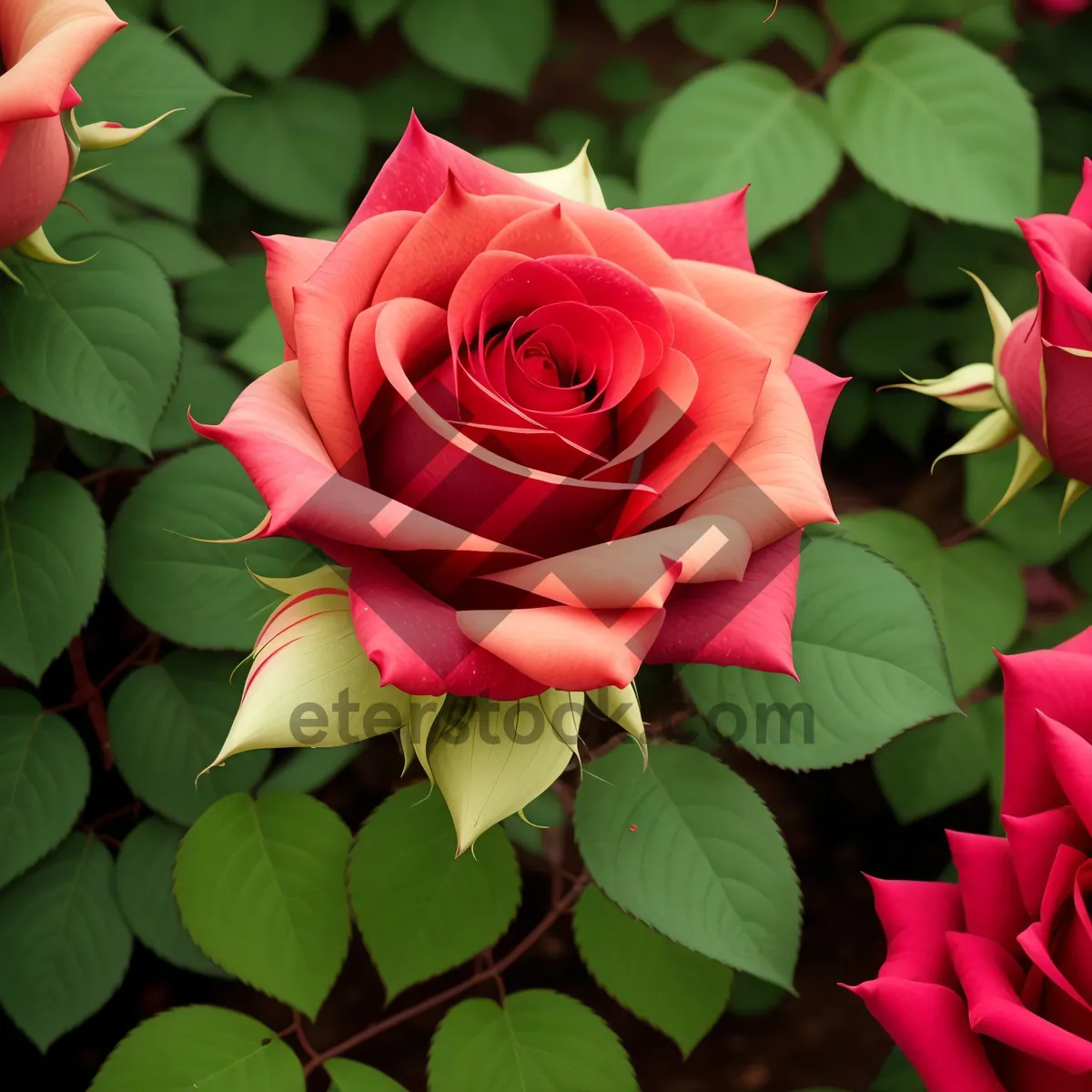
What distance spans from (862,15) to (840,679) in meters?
0.57

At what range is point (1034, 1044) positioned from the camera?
1.50 ft

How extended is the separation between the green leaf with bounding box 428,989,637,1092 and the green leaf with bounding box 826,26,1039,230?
61cm

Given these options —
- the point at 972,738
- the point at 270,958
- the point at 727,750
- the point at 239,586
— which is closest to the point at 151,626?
the point at 239,586

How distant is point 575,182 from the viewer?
56cm

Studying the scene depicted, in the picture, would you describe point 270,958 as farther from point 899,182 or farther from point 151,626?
point 899,182

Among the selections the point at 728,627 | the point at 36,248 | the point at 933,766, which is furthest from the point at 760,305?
the point at 933,766

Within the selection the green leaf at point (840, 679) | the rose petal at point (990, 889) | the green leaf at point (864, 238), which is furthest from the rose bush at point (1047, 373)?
the green leaf at point (864, 238)

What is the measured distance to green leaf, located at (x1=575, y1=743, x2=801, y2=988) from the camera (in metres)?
0.58

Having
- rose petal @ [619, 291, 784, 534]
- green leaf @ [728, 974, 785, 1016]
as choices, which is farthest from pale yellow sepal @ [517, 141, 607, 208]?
green leaf @ [728, 974, 785, 1016]

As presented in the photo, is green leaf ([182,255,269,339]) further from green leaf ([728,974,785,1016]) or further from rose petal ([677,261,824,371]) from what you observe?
green leaf ([728,974,785,1016])

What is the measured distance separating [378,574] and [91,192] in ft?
1.55

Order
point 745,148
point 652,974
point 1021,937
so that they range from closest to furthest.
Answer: point 1021,937, point 652,974, point 745,148

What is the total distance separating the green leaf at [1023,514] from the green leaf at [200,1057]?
64 cm

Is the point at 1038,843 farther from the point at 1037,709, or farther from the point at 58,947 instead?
the point at 58,947
